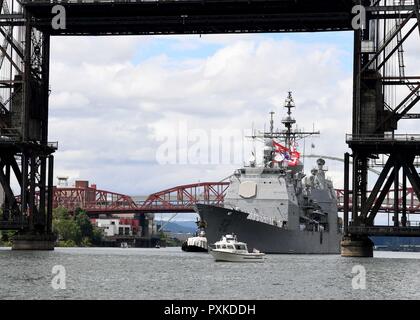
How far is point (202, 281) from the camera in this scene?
58719mm

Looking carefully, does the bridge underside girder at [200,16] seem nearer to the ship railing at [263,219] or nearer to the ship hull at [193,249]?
the ship railing at [263,219]

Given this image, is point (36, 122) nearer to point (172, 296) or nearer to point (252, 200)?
point (252, 200)

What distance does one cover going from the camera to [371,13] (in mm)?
86625

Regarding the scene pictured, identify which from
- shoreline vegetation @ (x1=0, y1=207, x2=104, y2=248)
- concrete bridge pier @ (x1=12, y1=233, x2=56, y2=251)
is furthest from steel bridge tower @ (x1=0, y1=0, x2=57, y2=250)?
shoreline vegetation @ (x1=0, y1=207, x2=104, y2=248)

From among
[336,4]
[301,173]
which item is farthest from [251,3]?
[301,173]

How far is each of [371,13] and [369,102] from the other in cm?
679

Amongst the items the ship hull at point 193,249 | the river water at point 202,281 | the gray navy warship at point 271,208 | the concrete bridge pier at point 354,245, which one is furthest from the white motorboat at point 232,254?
the ship hull at point 193,249

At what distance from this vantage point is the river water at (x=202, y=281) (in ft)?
165

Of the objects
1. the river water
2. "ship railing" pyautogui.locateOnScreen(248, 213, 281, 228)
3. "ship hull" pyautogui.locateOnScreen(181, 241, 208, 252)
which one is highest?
"ship railing" pyautogui.locateOnScreen(248, 213, 281, 228)

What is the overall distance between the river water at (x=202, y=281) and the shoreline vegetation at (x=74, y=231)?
304 feet

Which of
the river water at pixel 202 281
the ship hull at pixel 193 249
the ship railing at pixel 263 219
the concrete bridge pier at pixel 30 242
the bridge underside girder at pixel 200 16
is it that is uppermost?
the bridge underside girder at pixel 200 16

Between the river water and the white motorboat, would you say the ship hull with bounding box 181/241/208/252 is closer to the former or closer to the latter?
the white motorboat

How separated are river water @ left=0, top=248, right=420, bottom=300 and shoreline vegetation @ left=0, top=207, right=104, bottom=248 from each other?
304 feet

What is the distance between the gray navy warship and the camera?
10025cm
